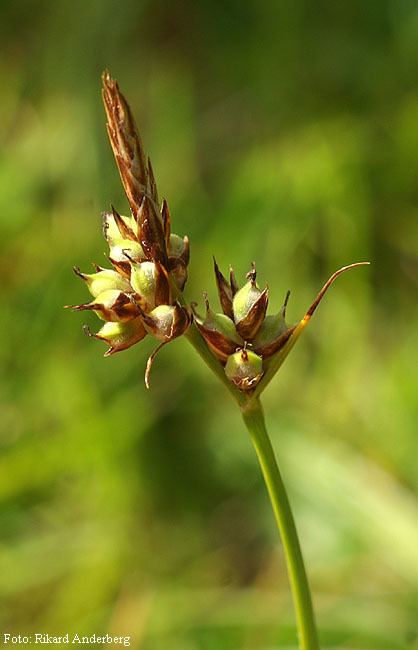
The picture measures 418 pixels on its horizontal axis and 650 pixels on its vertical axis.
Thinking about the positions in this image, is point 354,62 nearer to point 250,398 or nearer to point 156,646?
point 156,646

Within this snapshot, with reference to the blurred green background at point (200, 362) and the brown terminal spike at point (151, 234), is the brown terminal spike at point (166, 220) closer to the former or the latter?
the brown terminal spike at point (151, 234)

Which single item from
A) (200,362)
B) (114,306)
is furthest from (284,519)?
(200,362)

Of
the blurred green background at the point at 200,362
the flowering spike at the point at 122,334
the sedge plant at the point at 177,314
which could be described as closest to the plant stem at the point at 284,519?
the sedge plant at the point at 177,314

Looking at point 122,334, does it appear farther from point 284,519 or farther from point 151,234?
point 284,519

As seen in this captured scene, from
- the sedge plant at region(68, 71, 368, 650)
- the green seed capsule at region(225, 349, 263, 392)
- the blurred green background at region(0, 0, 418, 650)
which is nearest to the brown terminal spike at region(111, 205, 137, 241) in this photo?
the sedge plant at region(68, 71, 368, 650)

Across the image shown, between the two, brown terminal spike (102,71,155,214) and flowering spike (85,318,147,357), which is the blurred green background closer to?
flowering spike (85,318,147,357)

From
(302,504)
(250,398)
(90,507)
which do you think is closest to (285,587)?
(302,504)
